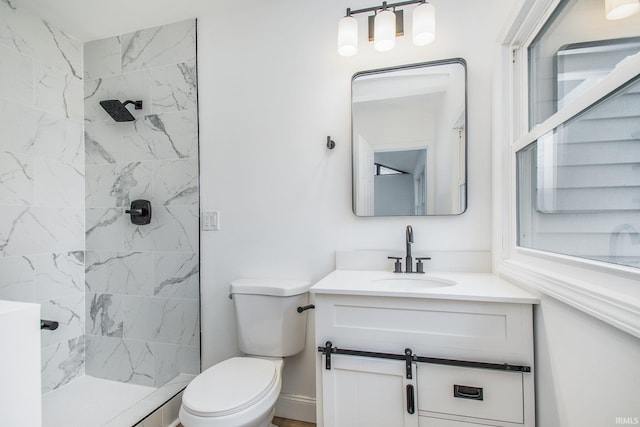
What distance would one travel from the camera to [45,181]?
1.87 metres

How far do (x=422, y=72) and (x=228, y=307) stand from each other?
1.68 metres

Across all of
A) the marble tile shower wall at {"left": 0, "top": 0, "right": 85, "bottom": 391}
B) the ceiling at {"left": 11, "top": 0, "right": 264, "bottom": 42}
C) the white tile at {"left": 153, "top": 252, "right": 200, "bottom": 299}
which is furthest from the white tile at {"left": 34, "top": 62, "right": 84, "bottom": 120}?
the white tile at {"left": 153, "top": 252, "right": 200, "bottom": 299}

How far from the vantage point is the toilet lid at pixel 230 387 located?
112cm

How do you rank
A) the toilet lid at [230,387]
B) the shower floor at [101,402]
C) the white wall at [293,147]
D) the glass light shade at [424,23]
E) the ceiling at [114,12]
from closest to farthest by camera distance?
the toilet lid at [230,387] < the glass light shade at [424,23] < the white wall at [293,147] < the shower floor at [101,402] < the ceiling at [114,12]

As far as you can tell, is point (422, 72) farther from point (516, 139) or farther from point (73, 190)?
point (73, 190)

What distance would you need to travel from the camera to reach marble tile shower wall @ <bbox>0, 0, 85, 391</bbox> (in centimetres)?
170

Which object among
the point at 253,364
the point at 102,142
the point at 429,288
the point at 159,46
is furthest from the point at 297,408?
the point at 159,46

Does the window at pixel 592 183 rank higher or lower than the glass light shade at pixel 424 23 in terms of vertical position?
lower

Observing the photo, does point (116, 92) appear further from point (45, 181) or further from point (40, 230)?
point (40, 230)

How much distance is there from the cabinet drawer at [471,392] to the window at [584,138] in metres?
0.48

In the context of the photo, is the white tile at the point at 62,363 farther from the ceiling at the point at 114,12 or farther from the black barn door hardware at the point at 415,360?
the ceiling at the point at 114,12

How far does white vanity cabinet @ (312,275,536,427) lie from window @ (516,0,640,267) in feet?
0.99

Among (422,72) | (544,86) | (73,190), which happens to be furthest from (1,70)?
(544,86)

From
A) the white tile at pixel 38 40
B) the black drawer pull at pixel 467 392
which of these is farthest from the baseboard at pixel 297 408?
the white tile at pixel 38 40
